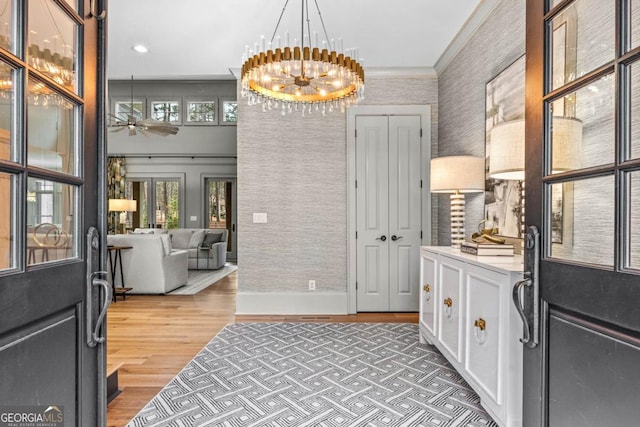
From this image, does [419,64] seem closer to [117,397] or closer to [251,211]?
[251,211]

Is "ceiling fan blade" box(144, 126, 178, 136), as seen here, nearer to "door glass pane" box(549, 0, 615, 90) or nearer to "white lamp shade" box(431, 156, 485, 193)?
"white lamp shade" box(431, 156, 485, 193)

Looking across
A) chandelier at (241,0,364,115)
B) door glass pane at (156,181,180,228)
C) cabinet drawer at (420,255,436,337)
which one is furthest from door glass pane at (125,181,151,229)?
cabinet drawer at (420,255,436,337)

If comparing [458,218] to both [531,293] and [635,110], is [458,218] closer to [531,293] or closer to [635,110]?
[531,293]

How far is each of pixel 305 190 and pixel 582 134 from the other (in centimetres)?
347

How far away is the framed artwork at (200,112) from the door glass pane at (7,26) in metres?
8.90

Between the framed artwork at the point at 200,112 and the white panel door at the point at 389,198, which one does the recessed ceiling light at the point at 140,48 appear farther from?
the framed artwork at the point at 200,112

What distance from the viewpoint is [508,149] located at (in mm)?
2002

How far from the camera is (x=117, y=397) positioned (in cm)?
229

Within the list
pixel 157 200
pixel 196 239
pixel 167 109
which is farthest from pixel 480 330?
pixel 157 200

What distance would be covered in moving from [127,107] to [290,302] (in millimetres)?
7565

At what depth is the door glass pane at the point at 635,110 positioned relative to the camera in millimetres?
870

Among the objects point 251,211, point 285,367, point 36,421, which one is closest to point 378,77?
point 251,211

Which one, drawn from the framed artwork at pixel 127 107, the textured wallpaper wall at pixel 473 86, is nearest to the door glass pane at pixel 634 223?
the textured wallpaper wall at pixel 473 86

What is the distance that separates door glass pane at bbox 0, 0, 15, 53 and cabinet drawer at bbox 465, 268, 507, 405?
6.46 feet
